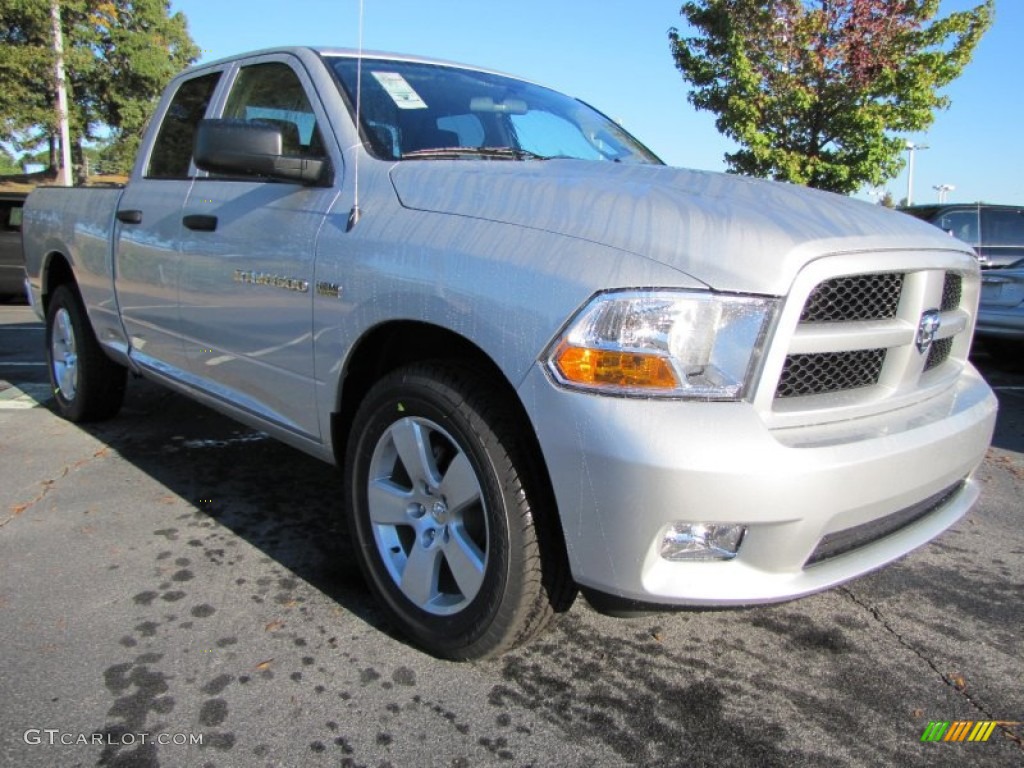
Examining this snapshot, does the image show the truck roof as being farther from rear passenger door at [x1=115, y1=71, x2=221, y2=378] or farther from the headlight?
the headlight

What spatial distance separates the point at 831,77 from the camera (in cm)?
1580

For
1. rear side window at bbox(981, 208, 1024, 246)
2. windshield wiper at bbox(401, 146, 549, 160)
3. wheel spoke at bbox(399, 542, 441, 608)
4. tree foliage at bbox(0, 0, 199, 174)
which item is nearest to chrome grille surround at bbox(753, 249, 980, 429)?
wheel spoke at bbox(399, 542, 441, 608)

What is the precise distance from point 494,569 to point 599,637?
0.67 meters

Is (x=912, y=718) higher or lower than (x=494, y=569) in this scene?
lower

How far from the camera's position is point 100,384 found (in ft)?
15.9

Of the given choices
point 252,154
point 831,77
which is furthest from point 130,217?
point 831,77

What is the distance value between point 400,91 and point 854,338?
1.87 metres

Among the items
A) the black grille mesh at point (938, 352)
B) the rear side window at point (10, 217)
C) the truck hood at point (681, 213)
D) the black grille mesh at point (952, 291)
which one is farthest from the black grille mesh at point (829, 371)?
the rear side window at point (10, 217)

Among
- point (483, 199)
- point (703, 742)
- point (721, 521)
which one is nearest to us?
point (721, 521)

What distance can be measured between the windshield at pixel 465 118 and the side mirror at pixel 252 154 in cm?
24

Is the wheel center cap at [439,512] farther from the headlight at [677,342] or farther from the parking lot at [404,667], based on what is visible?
the headlight at [677,342]

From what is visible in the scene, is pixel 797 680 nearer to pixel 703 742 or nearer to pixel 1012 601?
pixel 703 742

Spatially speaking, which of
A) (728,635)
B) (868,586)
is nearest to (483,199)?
(728,635)

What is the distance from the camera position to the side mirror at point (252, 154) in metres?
2.64
